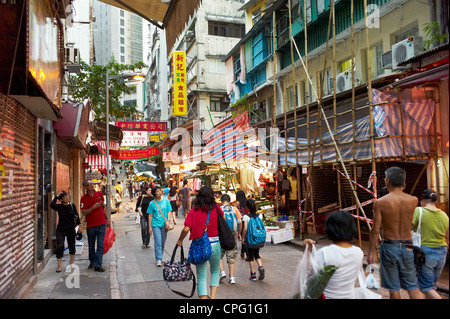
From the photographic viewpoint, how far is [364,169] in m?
13.0

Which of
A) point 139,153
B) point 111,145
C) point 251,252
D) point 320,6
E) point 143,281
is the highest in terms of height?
point 320,6

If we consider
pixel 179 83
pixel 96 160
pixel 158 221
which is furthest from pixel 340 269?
pixel 179 83

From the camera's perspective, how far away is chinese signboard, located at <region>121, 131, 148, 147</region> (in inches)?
971

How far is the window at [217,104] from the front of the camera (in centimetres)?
3693

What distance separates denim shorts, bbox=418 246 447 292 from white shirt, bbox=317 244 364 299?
2307 millimetres

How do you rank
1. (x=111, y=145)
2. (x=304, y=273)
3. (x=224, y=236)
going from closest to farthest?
(x=304, y=273) → (x=224, y=236) → (x=111, y=145)

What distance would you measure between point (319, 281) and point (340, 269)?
226mm

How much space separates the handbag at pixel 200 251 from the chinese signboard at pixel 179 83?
90.3 feet

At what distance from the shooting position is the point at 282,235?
12.6 metres

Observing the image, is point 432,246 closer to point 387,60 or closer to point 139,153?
point 387,60

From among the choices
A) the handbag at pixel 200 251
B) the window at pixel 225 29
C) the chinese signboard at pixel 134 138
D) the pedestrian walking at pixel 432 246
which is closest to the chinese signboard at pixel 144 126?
the chinese signboard at pixel 134 138

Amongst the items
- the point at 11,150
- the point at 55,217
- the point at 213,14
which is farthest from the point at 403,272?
the point at 213,14

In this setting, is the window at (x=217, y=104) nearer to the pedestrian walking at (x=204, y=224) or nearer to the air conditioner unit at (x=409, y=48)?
the air conditioner unit at (x=409, y=48)

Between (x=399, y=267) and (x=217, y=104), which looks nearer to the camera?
(x=399, y=267)
